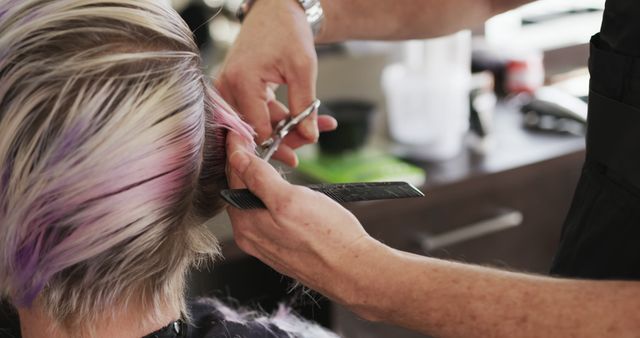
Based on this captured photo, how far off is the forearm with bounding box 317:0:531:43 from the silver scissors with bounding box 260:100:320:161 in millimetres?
199

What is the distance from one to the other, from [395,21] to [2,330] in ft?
2.97

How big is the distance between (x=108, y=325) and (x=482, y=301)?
1.67 feet

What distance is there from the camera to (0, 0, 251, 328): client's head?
857 millimetres

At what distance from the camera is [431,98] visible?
2201mm

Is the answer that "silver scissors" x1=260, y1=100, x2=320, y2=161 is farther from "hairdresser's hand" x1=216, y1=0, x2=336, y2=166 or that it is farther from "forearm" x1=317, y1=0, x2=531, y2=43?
"forearm" x1=317, y1=0, x2=531, y2=43

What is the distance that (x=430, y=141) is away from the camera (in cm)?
218

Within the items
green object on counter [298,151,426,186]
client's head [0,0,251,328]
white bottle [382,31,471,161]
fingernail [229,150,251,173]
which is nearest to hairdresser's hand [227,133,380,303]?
fingernail [229,150,251,173]

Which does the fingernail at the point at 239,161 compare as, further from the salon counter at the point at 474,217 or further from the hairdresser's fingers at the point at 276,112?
the salon counter at the point at 474,217

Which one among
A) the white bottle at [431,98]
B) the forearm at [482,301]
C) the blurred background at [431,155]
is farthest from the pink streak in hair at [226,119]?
the white bottle at [431,98]

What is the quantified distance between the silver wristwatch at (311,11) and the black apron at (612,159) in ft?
1.55

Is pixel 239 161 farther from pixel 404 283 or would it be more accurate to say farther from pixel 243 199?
pixel 404 283

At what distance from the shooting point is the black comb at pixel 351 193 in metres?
0.96

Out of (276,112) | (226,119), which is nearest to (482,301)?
(226,119)

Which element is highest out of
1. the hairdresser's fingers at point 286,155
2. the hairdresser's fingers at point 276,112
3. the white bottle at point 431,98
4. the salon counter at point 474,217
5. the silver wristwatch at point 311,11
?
the silver wristwatch at point 311,11
